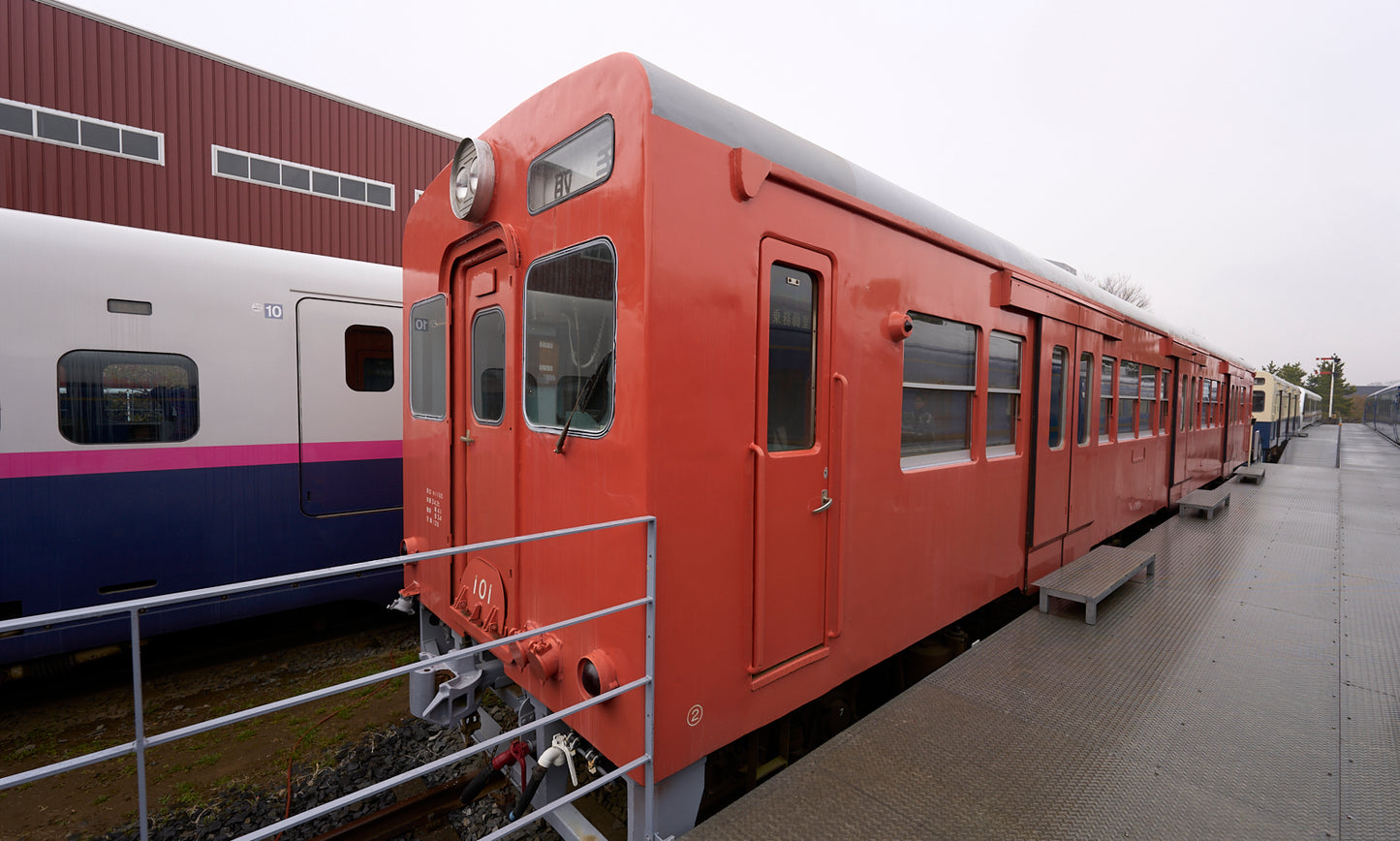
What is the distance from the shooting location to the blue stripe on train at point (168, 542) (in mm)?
3982

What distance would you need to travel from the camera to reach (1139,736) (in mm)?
2672

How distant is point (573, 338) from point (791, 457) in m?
1.04

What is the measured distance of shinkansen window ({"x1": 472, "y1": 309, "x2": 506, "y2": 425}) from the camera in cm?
292

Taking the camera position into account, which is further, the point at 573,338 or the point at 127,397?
the point at 127,397

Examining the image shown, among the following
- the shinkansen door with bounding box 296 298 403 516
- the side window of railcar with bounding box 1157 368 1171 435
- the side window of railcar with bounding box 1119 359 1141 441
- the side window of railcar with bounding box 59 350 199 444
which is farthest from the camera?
the side window of railcar with bounding box 1157 368 1171 435

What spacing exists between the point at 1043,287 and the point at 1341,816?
3.30 meters

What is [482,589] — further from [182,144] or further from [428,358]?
[182,144]

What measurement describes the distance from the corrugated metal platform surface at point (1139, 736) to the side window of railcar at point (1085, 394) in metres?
1.41

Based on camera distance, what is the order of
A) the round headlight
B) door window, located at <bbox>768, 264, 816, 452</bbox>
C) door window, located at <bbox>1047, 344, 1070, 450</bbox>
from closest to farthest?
door window, located at <bbox>768, 264, 816, 452</bbox>
the round headlight
door window, located at <bbox>1047, 344, 1070, 450</bbox>

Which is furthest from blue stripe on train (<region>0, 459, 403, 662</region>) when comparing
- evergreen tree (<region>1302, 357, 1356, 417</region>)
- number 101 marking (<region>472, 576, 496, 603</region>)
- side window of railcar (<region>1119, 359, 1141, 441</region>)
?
evergreen tree (<region>1302, 357, 1356, 417</region>)

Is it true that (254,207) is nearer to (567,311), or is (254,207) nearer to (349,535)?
(349,535)

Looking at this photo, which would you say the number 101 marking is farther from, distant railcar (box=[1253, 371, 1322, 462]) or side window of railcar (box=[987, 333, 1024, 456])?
distant railcar (box=[1253, 371, 1322, 462])

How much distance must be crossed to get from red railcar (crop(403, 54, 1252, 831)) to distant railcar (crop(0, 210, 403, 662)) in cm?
191

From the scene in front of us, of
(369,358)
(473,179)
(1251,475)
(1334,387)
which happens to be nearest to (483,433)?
(473,179)
